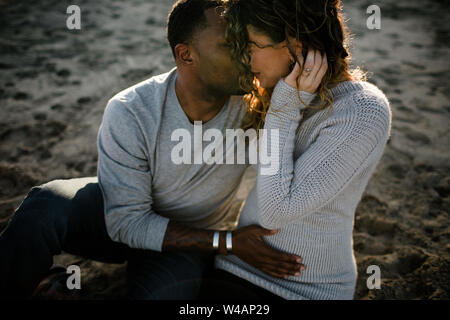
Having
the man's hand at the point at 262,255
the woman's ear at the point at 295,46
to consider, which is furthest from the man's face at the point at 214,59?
the man's hand at the point at 262,255

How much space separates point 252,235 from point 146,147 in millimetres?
763

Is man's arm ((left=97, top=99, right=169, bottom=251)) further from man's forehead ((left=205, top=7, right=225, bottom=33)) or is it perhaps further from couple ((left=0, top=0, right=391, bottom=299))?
man's forehead ((left=205, top=7, right=225, bottom=33))

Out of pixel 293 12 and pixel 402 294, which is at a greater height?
pixel 293 12


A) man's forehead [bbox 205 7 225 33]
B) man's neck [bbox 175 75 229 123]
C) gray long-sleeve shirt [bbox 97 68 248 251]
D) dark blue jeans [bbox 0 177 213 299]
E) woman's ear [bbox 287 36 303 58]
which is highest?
man's forehead [bbox 205 7 225 33]

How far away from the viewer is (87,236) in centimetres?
186

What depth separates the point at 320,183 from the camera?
1.39 m

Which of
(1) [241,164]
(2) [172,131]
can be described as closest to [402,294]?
(1) [241,164]

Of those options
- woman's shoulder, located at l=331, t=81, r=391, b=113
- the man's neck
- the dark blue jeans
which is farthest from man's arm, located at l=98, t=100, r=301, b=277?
woman's shoulder, located at l=331, t=81, r=391, b=113

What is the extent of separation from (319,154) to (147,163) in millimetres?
975

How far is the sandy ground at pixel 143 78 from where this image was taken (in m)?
2.31

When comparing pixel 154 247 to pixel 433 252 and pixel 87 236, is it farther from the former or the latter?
pixel 433 252

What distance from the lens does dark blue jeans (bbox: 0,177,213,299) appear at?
163 centimetres

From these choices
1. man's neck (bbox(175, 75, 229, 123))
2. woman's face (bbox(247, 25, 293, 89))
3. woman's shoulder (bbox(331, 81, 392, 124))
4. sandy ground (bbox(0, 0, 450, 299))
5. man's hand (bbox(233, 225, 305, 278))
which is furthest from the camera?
sandy ground (bbox(0, 0, 450, 299))

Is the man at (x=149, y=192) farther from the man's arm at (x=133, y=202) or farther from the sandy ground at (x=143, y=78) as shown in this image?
the sandy ground at (x=143, y=78)
